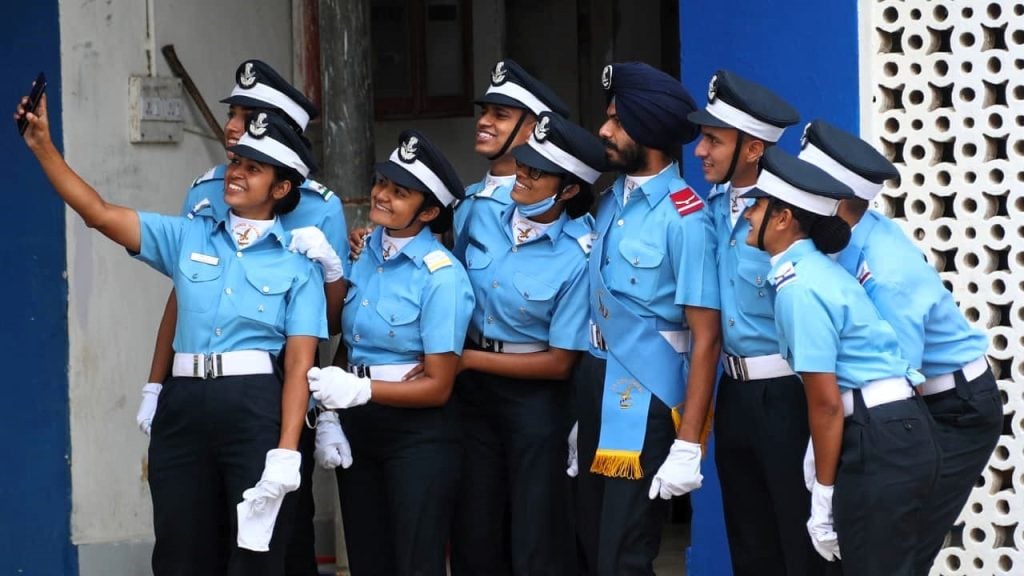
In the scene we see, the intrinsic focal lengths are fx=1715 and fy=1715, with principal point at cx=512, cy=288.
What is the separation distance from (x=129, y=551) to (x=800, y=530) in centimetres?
276

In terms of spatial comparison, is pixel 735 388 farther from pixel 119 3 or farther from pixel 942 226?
pixel 119 3

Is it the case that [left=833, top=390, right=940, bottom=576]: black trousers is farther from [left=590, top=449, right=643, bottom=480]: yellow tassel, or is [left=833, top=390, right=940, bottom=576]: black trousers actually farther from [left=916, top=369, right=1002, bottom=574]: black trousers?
[left=590, top=449, right=643, bottom=480]: yellow tassel

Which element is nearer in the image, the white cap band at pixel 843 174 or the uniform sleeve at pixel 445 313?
the white cap band at pixel 843 174

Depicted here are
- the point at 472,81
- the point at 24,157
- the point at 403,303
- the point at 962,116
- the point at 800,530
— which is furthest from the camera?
the point at 472,81

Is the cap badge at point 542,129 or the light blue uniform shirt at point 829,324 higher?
the cap badge at point 542,129

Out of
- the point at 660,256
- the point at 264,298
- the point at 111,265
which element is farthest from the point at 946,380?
the point at 111,265

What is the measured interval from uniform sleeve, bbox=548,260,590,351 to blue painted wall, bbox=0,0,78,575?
201 centimetres

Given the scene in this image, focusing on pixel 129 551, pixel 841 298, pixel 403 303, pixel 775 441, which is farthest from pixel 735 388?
pixel 129 551

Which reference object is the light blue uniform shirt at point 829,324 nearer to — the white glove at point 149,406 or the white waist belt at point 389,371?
the white waist belt at point 389,371

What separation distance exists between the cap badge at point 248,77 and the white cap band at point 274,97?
12mm

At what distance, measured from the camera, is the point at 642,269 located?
457 cm

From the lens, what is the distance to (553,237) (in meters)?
4.95

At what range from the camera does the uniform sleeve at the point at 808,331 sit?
156 inches

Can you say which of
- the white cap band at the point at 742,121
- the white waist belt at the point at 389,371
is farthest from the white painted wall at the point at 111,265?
the white cap band at the point at 742,121
